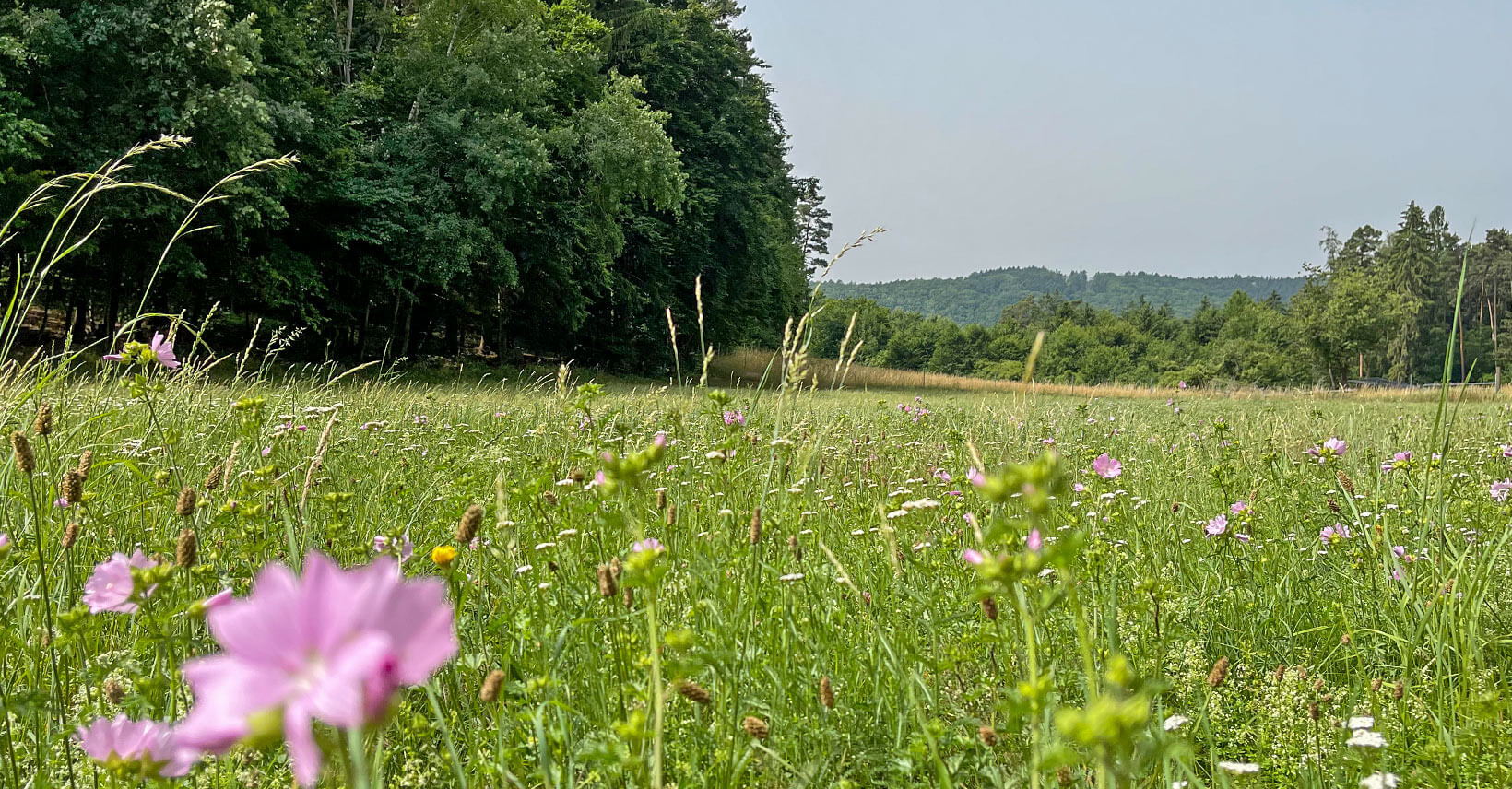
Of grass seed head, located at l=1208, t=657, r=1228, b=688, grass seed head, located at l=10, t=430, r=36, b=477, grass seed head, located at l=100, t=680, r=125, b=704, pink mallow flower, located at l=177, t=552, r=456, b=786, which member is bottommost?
grass seed head, located at l=100, t=680, r=125, b=704

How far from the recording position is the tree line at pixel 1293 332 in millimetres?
41812

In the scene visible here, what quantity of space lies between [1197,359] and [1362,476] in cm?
7606

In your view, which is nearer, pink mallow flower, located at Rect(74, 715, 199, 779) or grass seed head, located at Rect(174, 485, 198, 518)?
pink mallow flower, located at Rect(74, 715, 199, 779)

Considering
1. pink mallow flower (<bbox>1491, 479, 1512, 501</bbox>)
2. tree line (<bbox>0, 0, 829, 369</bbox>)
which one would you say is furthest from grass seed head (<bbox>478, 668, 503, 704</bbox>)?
tree line (<bbox>0, 0, 829, 369</bbox>)

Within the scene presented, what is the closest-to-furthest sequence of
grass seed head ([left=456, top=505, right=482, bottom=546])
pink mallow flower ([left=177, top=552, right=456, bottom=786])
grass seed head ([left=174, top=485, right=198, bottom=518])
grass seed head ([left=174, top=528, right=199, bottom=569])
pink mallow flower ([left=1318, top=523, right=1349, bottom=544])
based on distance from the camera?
pink mallow flower ([left=177, top=552, right=456, bottom=786]) → grass seed head ([left=174, top=528, right=199, bottom=569]) → grass seed head ([left=456, top=505, right=482, bottom=546]) → grass seed head ([left=174, top=485, right=198, bottom=518]) → pink mallow flower ([left=1318, top=523, right=1349, bottom=544])

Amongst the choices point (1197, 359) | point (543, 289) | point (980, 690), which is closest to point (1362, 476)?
point (980, 690)

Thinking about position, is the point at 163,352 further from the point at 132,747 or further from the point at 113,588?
the point at 132,747

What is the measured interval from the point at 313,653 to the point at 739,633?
131 cm

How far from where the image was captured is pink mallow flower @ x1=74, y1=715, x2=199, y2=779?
81 centimetres

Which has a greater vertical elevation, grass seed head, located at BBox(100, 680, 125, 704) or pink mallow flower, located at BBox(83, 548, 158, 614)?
Result: pink mallow flower, located at BBox(83, 548, 158, 614)

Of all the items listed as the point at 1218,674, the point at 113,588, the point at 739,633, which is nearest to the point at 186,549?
the point at 113,588

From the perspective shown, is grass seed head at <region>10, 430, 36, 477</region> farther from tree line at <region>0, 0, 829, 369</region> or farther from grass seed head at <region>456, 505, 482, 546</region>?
tree line at <region>0, 0, 829, 369</region>

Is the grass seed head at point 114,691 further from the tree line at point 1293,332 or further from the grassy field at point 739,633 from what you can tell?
the tree line at point 1293,332

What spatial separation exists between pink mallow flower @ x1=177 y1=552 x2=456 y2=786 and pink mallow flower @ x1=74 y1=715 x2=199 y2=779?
62cm
